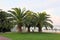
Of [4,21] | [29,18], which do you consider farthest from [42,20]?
[4,21]

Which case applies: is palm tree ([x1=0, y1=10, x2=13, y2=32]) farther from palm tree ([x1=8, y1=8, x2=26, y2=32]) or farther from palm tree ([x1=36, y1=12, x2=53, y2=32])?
palm tree ([x1=36, y1=12, x2=53, y2=32])

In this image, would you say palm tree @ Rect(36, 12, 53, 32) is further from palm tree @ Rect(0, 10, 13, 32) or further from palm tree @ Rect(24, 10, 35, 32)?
palm tree @ Rect(0, 10, 13, 32)

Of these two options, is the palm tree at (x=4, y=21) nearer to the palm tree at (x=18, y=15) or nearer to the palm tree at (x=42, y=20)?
the palm tree at (x=18, y=15)

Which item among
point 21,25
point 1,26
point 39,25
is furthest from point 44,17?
point 1,26

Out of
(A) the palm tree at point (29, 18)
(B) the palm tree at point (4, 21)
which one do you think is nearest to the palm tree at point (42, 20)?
(A) the palm tree at point (29, 18)

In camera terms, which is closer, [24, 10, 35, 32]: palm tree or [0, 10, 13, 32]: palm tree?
[24, 10, 35, 32]: palm tree

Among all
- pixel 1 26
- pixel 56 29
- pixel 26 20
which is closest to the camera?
pixel 26 20

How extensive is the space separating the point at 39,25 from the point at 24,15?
330cm

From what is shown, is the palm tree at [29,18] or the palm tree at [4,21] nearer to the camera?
the palm tree at [29,18]

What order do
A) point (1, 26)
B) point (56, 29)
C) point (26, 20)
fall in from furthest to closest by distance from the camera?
point (56, 29)
point (1, 26)
point (26, 20)

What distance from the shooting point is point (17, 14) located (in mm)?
33188

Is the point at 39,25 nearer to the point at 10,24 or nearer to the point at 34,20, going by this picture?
the point at 34,20

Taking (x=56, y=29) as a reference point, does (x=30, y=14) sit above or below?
above

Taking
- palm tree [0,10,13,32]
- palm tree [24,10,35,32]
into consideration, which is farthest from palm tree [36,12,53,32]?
palm tree [0,10,13,32]
